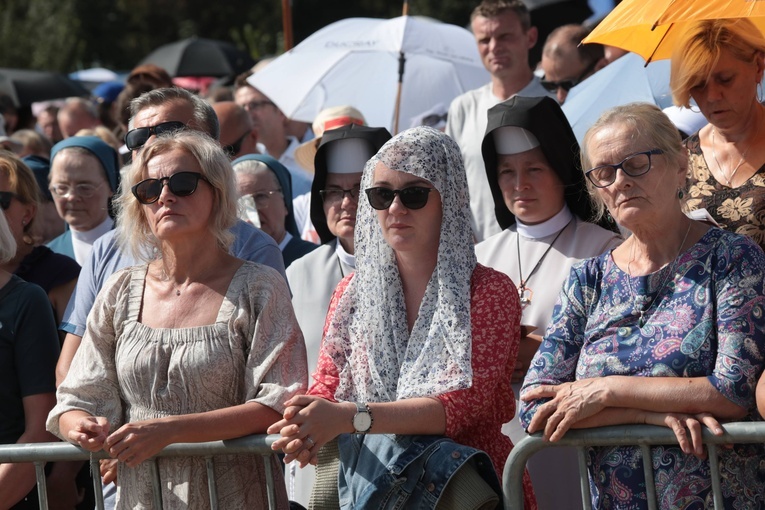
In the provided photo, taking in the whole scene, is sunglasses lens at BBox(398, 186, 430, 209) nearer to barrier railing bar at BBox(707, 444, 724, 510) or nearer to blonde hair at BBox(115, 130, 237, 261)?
blonde hair at BBox(115, 130, 237, 261)

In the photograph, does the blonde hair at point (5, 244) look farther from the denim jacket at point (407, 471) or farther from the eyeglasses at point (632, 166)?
the eyeglasses at point (632, 166)

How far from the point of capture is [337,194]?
5066 mm

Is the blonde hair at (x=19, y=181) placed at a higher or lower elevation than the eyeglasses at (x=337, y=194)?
higher

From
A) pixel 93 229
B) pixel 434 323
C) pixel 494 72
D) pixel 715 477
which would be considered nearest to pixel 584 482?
pixel 715 477

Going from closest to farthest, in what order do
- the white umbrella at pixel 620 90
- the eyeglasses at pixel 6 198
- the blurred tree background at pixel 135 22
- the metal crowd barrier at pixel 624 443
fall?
the metal crowd barrier at pixel 624 443 → the eyeglasses at pixel 6 198 → the white umbrella at pixel 620 90 → the blurred tree background at pixel 135 22

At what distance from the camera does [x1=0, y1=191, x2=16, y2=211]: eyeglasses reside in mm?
5551

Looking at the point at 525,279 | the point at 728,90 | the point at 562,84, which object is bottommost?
the point at 525,279

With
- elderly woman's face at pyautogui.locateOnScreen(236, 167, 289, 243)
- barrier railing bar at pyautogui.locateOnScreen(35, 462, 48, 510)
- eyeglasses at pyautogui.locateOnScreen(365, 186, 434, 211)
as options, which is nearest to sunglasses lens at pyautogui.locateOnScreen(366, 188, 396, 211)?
eyeglasses at pyautogui.locateOnScreen(365, 186, 434, 211)

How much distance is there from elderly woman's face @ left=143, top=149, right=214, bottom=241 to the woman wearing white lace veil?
0.54m

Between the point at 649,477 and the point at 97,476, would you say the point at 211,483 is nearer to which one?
the point at 97,476

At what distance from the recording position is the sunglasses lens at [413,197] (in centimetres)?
391

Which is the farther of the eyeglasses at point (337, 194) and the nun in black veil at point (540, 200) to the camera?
the eyeglasses at point (337, 194)

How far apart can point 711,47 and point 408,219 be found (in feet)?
4.65

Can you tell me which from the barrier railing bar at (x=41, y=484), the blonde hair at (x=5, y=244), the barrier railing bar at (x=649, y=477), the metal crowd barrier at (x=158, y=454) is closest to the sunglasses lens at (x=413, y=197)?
the metal crowd barrier at (x=158, y=454)
